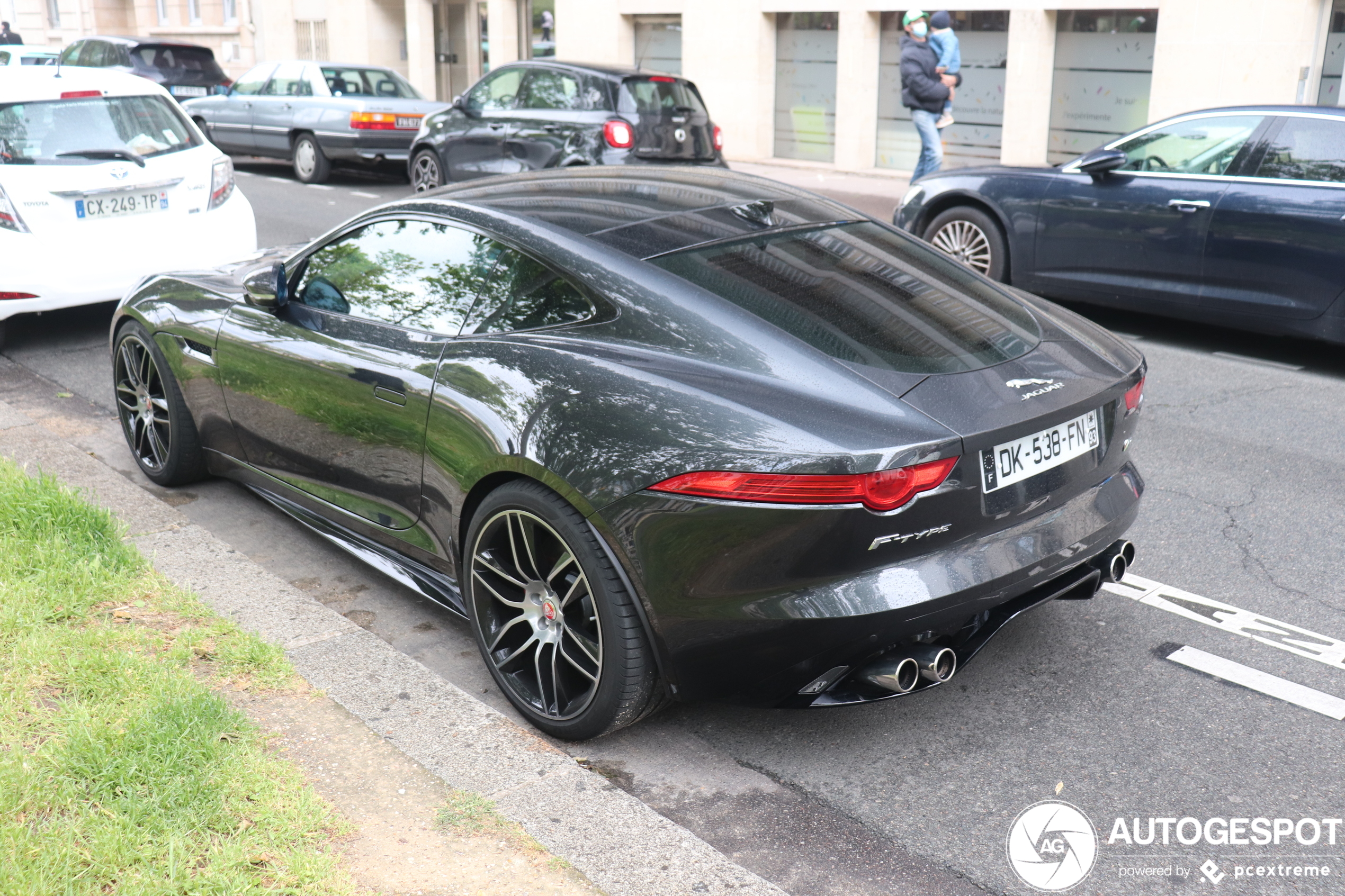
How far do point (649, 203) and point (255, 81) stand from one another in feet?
50.2

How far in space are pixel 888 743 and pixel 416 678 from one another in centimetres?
134

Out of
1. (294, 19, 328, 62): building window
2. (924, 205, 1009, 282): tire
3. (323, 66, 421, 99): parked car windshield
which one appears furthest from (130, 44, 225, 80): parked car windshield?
(924, 205, 1009, 282): tire

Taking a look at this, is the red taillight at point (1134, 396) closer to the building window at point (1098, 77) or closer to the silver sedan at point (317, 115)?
the building window at point (1098, 77)

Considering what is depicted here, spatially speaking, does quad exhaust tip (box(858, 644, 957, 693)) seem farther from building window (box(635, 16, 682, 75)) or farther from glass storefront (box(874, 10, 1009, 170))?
building window (box(635, 16, 682, 75))

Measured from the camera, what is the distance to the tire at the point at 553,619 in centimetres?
314

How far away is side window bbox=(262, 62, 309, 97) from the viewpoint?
1661 cm

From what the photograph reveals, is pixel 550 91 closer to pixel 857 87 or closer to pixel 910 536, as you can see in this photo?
pixel 857 87

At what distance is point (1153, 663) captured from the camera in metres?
3.84

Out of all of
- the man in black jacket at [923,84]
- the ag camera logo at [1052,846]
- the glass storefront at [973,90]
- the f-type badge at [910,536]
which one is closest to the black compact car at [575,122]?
the man in black jacket at [923,84]

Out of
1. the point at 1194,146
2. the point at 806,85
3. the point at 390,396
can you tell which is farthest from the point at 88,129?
the point at 806,85

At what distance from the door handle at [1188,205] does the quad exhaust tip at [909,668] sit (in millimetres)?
5592

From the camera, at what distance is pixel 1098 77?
15539mm

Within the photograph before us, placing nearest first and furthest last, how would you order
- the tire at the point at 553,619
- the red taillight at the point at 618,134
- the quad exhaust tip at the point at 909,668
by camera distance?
the quad exhaust tip at the point at 909,668 < the tire at the point at 553,619 < the red taillight at the point at 618,134

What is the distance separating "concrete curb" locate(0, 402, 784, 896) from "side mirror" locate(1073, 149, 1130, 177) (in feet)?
20.0
